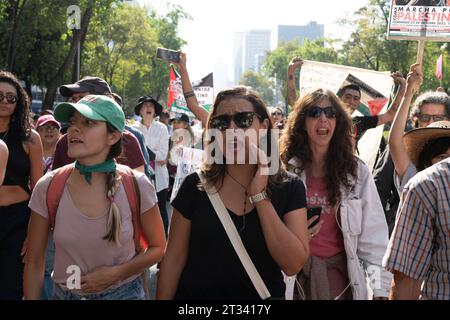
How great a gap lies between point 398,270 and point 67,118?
1685 millimetres

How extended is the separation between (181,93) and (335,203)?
364 inches

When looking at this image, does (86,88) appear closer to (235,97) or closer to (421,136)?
(235,97)

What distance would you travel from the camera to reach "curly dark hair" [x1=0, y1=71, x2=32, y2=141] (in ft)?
15.9

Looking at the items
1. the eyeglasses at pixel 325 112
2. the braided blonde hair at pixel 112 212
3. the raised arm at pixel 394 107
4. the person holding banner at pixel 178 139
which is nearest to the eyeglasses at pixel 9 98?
the braided blonde hair at pixel 112 212

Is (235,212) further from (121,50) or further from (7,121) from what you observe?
(121,50)

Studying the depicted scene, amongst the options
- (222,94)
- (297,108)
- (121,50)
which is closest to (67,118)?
(222,94)

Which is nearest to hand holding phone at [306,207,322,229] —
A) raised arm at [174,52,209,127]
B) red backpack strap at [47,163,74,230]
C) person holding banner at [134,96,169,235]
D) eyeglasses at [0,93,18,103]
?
red backpack strap at [47,163,74,230]

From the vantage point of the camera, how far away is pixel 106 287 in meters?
3.15

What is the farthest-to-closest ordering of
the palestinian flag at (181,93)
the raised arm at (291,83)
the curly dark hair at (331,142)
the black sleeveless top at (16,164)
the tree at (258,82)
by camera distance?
the tree at (258,82) → the palestinian flag at (181,93) → the raised arm at (291,83) → the black sleeveless top at (16,164) → the curly dark hair at (331,142)

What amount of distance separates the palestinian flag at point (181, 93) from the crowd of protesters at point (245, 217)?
27.1 feet

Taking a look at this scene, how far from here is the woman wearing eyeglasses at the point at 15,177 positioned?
4.50 m

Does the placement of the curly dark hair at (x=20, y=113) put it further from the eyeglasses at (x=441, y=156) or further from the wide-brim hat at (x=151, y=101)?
the wide-brim hat at (x=151, y=101)

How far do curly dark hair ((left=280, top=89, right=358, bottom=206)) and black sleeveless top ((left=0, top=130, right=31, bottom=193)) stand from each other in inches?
72.1
